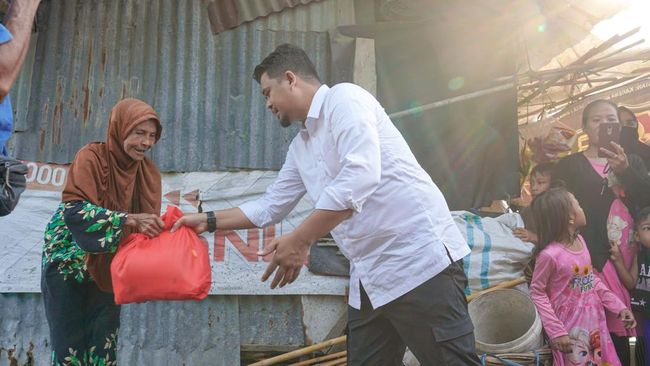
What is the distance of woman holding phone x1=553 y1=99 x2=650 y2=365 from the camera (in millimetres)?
3684

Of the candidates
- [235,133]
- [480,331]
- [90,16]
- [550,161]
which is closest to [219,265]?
[235,133]

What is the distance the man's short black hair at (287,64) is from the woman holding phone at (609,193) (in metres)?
2.74

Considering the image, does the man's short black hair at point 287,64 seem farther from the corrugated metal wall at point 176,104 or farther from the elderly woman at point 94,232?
the corrugated metal wall at point 176,104

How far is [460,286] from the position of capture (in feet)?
6.41

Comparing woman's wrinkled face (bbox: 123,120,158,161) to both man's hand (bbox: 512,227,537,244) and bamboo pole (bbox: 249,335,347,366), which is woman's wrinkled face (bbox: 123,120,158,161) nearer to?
bamboo pole (bbox: 249,335,347,366)

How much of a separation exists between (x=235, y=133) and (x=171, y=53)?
93 centimetres

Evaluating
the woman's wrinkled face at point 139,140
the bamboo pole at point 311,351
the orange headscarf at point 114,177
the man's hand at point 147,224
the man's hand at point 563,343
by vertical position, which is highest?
the woman's wrinkled face at point 139,140

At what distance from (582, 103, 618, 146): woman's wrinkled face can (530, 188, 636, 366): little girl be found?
62 centimetres

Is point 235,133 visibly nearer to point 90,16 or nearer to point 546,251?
point 90,16

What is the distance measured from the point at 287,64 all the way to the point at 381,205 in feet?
2.38

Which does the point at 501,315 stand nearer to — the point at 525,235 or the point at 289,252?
the point at 525,235

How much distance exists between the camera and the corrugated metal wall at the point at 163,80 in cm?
430

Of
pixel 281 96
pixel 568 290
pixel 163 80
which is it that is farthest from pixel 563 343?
pixel 163 80

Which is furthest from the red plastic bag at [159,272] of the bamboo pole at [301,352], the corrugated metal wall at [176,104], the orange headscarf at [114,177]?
the corrugated metal wall at [176,104]
